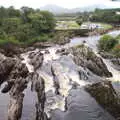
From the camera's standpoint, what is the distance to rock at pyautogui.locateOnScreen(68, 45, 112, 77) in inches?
936

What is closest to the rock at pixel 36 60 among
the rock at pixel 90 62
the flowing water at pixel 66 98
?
the flowing water at pixel 66 98

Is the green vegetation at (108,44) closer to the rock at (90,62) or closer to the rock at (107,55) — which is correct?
the rock at (107,55)

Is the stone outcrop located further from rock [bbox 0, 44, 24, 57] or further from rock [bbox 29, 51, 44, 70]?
rock [bbox 0, 44, 24, 57]

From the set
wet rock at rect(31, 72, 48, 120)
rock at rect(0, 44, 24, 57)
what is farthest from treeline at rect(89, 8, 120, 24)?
wet rock at rect(31, 72, 48, 120)

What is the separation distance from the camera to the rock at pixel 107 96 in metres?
16.6

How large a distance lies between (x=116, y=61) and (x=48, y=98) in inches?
463

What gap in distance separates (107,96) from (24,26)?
82.3 ft

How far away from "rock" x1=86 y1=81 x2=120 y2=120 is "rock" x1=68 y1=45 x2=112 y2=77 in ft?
9.59

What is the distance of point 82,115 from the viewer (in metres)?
15.9

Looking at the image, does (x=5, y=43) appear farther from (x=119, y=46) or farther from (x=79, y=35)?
(x=79, y=35)

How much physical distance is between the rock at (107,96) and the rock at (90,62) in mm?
2923

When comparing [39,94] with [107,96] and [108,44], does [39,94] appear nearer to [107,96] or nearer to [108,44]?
[107,96]

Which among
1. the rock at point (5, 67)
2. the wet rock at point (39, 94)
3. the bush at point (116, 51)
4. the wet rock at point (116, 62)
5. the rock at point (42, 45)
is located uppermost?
the wet rock at point (39, 94)

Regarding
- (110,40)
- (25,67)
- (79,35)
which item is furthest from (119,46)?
(79,35)
